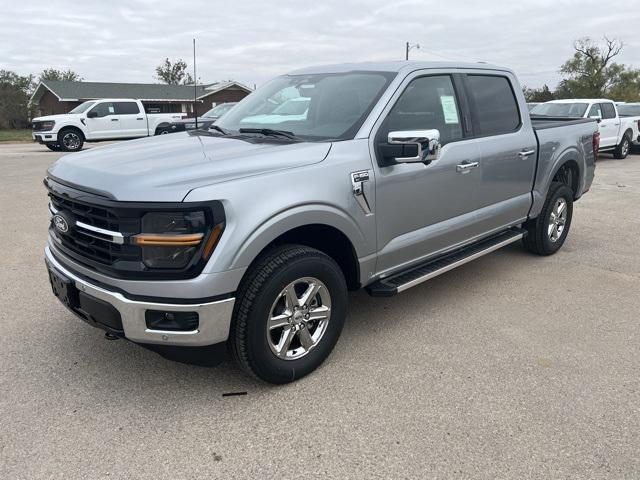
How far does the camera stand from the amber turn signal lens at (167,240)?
8.21 ft

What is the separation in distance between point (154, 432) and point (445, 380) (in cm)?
164

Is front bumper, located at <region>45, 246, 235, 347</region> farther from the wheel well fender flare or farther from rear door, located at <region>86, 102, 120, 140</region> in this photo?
rear door, located at <region>86, 102, 120, 140</region>

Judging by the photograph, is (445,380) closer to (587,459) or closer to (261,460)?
(587,459)

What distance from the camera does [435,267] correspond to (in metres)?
3.90

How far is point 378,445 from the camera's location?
2539 millimetres

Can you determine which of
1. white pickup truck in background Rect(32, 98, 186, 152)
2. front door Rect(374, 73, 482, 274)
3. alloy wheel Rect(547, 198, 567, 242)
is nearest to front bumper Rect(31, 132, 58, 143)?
white pickup truck in background Rect(32, 98, 186, 152)

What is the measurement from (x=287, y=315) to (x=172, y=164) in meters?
1.03

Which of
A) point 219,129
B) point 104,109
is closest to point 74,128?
point 104,109

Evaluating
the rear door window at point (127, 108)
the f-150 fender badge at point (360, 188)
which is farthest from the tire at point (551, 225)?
the rear door window at point (127, 108)

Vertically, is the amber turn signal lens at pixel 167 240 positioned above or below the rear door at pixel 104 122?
below

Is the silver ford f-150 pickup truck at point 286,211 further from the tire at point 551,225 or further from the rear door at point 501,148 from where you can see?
the tire at point 551,225

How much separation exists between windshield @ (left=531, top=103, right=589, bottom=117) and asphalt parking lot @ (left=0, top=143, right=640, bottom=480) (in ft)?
36.8

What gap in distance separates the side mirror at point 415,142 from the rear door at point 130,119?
66.3 feet

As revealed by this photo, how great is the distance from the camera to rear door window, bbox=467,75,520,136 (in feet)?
14.1
